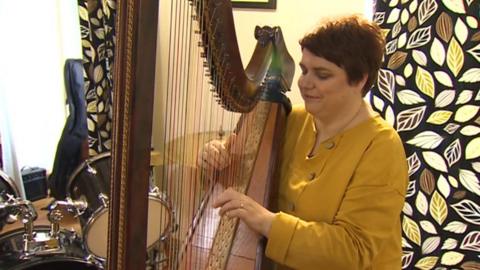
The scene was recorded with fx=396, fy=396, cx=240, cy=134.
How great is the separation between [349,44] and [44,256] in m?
1.20

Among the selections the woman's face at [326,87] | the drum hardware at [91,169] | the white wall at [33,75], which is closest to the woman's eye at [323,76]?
the woman's face at [326,87]

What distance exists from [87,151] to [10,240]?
1.23 meters

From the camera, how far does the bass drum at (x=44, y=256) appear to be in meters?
1.32

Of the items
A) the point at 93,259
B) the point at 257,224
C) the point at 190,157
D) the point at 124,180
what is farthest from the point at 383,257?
the point at 93,259

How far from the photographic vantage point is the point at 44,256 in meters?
1.36

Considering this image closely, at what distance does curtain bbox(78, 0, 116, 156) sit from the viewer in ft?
7.09

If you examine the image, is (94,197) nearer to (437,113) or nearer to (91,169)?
(91,169)

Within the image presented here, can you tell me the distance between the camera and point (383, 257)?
999 millimetres

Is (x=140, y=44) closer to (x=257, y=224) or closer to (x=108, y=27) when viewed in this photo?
(x=257, y=224)

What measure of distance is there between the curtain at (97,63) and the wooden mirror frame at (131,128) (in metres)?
1.78

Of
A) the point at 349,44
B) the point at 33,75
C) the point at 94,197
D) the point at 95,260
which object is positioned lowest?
the point at 95,260

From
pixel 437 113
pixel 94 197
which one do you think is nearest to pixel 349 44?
pixel 437 113

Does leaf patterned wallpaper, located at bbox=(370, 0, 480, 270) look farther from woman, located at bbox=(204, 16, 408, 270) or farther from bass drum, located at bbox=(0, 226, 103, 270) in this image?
bass drum, located at bbox=(0, 226, 103, 270)

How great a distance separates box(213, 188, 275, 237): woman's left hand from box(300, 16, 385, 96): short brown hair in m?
0.39
